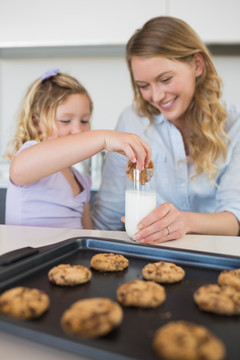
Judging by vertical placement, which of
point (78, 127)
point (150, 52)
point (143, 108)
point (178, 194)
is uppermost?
point (150, 52)

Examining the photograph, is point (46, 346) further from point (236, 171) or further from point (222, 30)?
point (222, 30)

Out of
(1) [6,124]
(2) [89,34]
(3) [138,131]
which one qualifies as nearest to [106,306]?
(3) [138,131]

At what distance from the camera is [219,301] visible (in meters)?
0.58

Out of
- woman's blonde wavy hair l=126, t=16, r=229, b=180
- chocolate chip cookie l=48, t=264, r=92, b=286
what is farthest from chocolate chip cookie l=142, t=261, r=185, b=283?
woman's blonde wavy hair l=126, t=16, r=229, b=180

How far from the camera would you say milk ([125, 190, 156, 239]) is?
40.5 inches

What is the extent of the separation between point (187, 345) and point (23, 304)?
252 millimetres

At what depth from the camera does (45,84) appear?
1683 millimetres

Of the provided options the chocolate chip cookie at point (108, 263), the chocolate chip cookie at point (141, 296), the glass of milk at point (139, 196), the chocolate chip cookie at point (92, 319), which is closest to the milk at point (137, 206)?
the glass of milk at point (139, 196)

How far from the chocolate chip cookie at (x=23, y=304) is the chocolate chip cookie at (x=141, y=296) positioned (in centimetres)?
12

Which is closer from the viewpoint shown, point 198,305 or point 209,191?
point 198,305

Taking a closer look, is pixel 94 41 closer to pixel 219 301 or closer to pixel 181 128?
pixel 181 128

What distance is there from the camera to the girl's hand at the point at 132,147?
1013mm

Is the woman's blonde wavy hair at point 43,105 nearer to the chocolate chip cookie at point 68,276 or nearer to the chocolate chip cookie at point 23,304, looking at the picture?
the chocolate chip cookie at point 68,276

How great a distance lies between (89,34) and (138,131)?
120 cm
